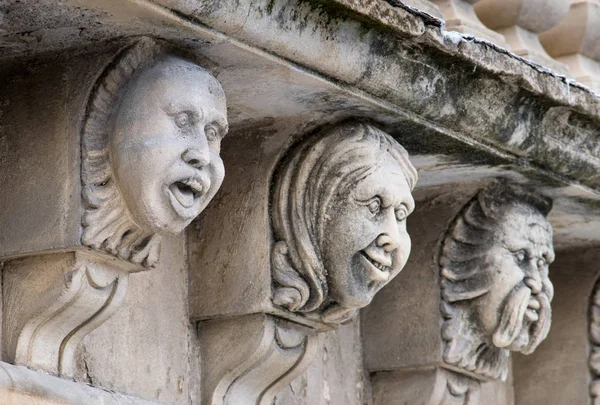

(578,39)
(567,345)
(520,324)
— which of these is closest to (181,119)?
(520,324)

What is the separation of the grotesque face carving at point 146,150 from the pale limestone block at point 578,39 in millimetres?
1327

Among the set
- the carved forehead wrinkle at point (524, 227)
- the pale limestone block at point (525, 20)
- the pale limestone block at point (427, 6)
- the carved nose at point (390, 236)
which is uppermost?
the pale limestone block at point (525, 20)

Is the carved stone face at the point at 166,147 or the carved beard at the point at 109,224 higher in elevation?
the carved stone face at the point at 166,147

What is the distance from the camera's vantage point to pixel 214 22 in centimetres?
290

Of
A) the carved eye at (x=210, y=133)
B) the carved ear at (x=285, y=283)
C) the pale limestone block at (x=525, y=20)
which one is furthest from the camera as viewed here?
the pale limestone block at (x=525, y=20)

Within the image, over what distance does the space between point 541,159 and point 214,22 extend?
1.08 m

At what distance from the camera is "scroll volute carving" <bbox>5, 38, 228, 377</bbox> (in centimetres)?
293

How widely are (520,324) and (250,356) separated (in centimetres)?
76

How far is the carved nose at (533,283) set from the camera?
3.84 meters

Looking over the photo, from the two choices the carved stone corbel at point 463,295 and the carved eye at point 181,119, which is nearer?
the carved eye at point 181,119

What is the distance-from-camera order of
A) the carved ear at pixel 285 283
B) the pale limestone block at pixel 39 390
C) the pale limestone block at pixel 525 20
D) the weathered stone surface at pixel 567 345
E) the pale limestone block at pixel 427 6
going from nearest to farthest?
the pale limestone block at pixel 39 390 → the carved ear at pixel 285 283 → the pale limestone block at pixel 427 6 → the pale limestone block at pixel 525 20 → the weathered stone surface at pixel 567 345

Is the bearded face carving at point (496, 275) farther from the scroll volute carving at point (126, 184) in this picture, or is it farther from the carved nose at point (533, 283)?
the scroll volute carving at point (126, 184)

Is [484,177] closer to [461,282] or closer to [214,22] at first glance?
[461,282]

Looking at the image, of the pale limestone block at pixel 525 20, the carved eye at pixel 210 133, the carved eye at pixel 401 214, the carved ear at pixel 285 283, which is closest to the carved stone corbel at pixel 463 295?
the pale limestone block at pixel 525 20
